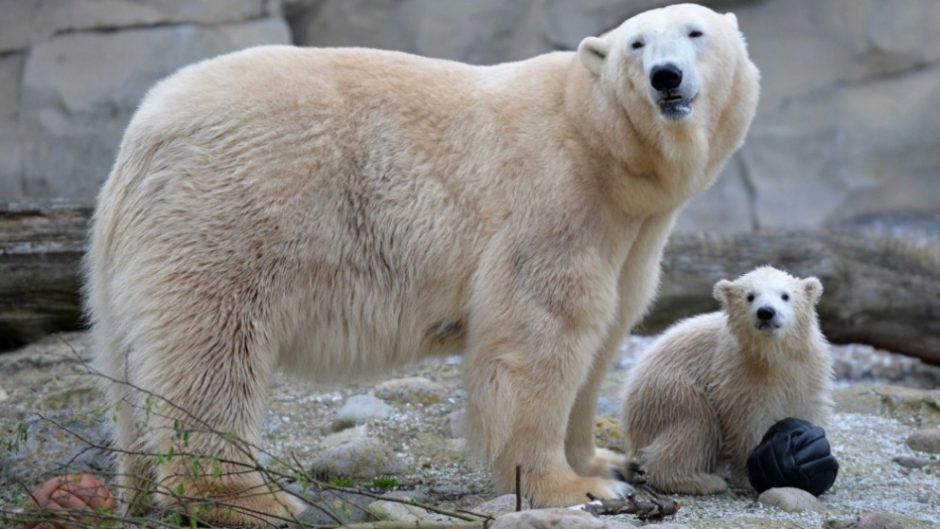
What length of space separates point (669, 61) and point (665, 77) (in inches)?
1.8

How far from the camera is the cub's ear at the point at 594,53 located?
3.74m

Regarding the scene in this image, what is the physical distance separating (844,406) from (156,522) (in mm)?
3188

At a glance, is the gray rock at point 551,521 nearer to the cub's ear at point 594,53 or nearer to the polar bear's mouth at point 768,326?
the polar bear's mouth at point 768,326

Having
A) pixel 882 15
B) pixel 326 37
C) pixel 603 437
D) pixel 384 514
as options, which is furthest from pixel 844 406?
pixel 326 37

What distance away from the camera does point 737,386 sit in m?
3.97

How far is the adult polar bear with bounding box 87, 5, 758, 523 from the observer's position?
3.50 metres

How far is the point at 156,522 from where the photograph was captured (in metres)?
2.92

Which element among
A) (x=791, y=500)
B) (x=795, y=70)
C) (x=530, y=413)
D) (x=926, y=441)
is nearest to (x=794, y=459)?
(x=791, y=500)

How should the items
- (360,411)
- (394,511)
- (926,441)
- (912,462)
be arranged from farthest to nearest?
(360,411) < (926,441) < (912,462) < (394,511)

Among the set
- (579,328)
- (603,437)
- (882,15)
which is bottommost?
(603,437)

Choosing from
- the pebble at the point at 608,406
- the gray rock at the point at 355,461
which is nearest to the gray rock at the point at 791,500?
the gray rock at the point at 355,461

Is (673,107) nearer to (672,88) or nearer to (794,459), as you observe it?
(672,88)

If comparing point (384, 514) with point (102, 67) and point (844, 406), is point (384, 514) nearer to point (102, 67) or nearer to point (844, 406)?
point (844, 406)

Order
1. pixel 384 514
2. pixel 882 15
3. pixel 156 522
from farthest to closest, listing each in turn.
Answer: pixel 882 15, pixel 384 514, pixel 156 522
